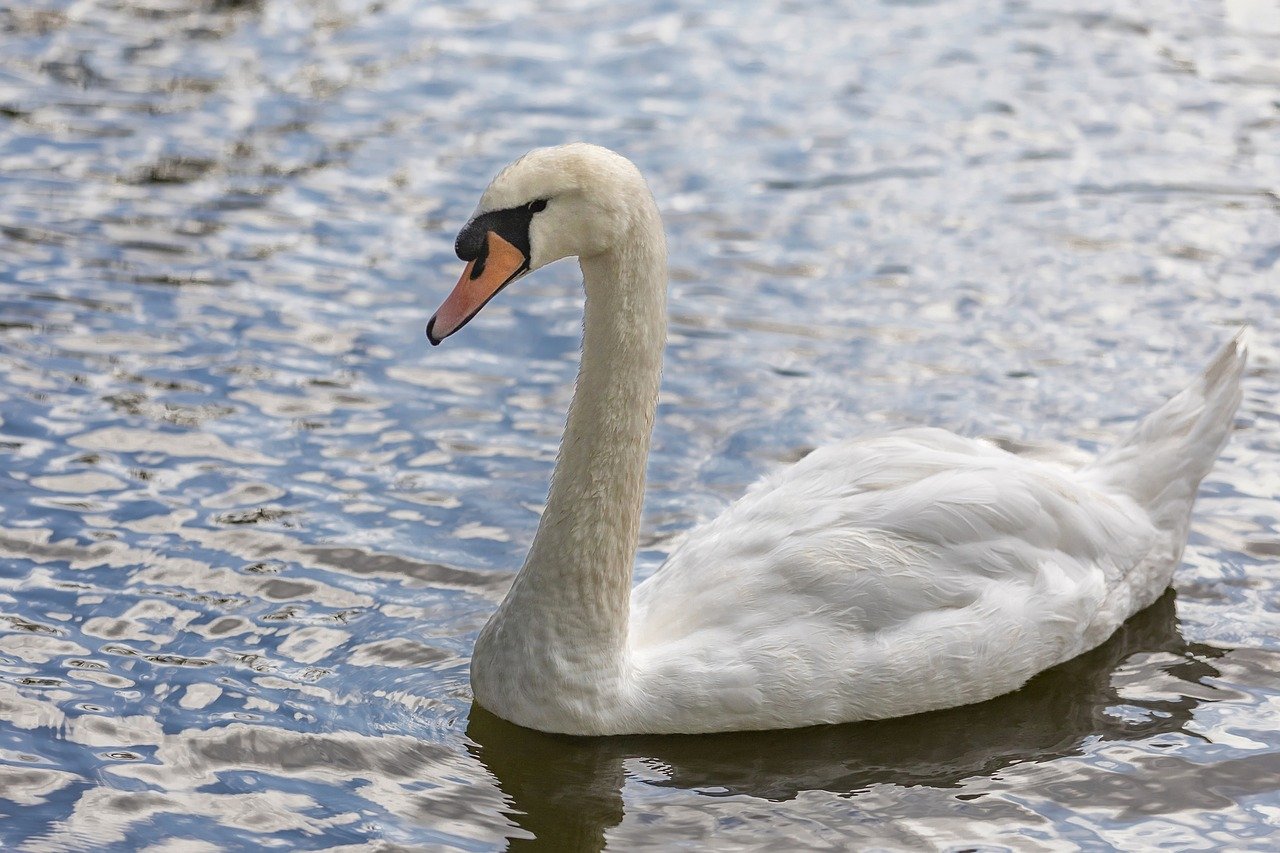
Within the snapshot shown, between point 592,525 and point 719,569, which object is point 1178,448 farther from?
point 592,525

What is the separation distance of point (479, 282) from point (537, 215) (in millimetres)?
296

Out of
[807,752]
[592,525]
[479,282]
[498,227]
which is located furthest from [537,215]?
[807,752]

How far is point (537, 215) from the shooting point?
6.32 m

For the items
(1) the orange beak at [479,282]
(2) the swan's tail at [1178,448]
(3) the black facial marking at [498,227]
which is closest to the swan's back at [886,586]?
(2) the swan's tail at [1178,448]

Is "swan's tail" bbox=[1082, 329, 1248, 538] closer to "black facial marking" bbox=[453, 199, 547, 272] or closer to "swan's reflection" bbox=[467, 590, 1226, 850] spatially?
"swan's reflection" bbox=[467, 590, 1226, 850]

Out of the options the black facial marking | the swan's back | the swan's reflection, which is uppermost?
the black facial marking

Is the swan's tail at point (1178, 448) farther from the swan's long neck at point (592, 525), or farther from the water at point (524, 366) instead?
the swan's long neck at point (592, 525)

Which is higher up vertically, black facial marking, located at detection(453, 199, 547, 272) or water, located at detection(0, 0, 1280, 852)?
black facial marking, located at detection(453, 199, 547, 272)

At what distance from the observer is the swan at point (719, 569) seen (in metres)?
6.39

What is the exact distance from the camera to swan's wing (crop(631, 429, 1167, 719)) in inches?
267

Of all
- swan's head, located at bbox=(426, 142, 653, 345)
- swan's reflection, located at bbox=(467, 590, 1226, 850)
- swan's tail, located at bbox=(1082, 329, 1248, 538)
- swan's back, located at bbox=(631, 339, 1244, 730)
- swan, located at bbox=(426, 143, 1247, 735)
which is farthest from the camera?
swan's tail, located at bbox=(1082, 329, 1248, 538)

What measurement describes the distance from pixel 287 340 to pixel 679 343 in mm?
2045

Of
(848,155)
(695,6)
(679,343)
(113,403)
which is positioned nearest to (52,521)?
(113,403)

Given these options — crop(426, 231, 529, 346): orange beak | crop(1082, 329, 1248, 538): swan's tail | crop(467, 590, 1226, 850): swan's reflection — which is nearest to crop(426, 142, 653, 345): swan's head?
crop(426, 231, 529, 346): orange beak
